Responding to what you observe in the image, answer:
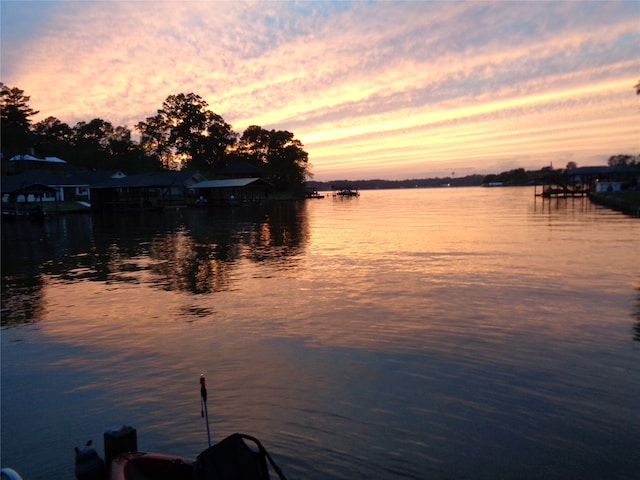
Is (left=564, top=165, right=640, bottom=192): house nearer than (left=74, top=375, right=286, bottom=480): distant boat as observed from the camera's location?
No

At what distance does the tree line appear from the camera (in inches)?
3600

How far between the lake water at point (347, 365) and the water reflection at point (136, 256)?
249 mm

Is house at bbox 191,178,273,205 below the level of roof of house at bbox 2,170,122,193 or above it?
below

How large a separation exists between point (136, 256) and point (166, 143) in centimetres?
8671

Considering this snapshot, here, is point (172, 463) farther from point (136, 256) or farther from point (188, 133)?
point (188, 133)

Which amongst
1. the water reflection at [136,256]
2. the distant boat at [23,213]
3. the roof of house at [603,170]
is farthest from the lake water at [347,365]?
the roof of house at [603,170]

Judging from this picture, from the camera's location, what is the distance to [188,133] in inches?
4085

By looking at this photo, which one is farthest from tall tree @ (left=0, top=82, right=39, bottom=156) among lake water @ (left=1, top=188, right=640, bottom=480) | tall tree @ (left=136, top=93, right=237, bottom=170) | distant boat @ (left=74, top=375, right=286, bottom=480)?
distant boat @ (left=74, top=375, right=286, bottom=480)

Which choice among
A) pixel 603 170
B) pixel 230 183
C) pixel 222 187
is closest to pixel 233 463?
pixel 230 183

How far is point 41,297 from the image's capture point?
1550cm

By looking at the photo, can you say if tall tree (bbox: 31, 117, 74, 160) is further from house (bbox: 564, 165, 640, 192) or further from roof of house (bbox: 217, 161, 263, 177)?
house (bbox: 564, 165, 640, 192)

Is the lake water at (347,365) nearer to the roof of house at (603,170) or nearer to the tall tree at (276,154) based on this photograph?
the roof of house at (603,170)

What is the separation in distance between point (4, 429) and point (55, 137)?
108 m

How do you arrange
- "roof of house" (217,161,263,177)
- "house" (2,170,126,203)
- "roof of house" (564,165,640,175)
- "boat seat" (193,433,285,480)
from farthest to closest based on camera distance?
"roof of house" (217,161,263,177) < "roof of house" (564,165,640,175) < "house" (2,170,126,203) < "boat seat" (193,433,285,480)
